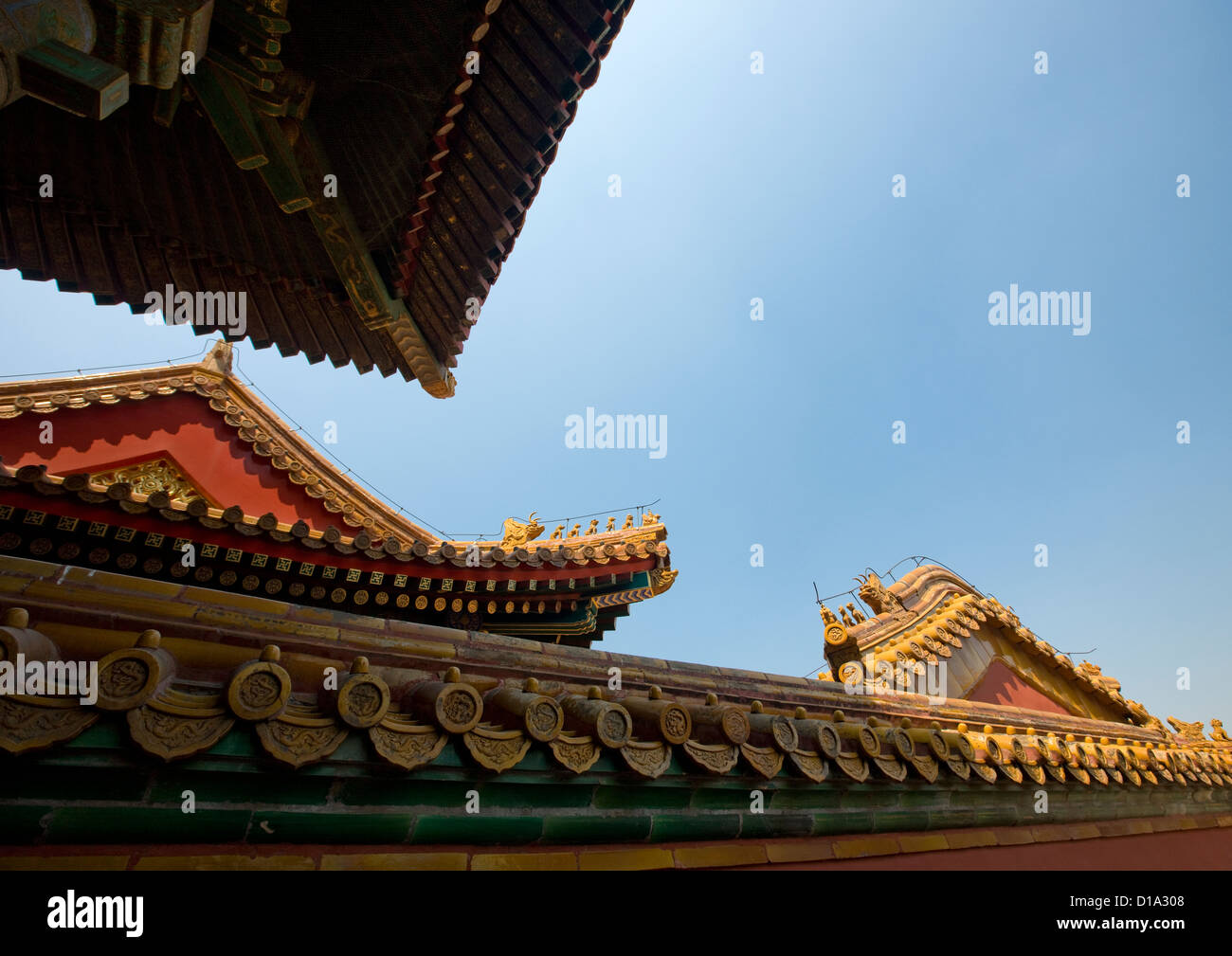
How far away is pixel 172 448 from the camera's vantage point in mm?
7781

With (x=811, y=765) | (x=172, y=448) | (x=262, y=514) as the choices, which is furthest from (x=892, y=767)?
(x=172, y=448)

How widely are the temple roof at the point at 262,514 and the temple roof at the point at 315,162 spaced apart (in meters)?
1.68

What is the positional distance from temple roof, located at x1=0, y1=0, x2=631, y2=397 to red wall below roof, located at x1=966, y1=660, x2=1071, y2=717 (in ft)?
26.4

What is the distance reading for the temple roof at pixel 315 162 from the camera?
380cm

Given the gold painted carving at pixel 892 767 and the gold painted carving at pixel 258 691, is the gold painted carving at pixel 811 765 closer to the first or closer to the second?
the gold painted carving at pixel 892 767

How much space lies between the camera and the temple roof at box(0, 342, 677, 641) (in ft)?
16.7

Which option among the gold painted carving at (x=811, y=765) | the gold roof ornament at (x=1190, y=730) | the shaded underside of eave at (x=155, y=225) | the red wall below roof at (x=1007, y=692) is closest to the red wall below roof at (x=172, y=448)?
the shaded underside of eave at (x=155, y=225)

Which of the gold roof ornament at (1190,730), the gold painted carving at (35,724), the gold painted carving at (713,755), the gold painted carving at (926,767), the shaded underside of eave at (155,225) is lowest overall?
the gold roof ornament at (1190,730)

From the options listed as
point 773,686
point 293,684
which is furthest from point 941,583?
point 293,684

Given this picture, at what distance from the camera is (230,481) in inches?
311

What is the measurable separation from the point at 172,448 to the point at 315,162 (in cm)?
454

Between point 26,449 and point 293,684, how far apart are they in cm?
697

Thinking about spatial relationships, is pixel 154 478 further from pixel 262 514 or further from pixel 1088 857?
pixel 1088 857
